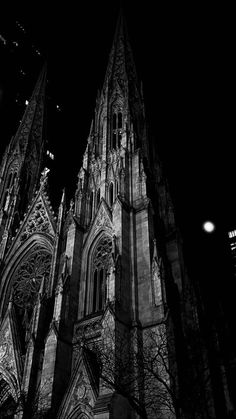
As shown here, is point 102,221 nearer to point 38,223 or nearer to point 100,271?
point 100,271

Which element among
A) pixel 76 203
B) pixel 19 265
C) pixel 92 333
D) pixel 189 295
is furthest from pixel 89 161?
pixel 92 333

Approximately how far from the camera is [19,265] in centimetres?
2894

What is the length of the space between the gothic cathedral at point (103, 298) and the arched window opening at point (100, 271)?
0.24 feet

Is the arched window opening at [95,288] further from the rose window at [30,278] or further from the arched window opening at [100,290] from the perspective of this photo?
the rose window at [30,278]

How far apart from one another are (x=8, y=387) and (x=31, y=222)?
1326 centimetres

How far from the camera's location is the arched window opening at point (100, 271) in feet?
71.2

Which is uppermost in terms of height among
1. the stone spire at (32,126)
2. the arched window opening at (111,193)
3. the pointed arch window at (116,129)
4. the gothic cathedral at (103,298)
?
the stone spire at (32,126)

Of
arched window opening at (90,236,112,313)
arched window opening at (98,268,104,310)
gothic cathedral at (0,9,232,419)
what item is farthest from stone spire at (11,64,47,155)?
arched window opening at (98,268,104,310)

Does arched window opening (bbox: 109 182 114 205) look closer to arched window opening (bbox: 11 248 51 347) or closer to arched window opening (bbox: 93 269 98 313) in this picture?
arched window opening (bbox: 93 269 98 313)

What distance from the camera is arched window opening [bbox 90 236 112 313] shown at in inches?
854

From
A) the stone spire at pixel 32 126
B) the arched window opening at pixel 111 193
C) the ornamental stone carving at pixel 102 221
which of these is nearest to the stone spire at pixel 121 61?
the stone spire at pixel 32 126

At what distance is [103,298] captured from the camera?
21375 mm

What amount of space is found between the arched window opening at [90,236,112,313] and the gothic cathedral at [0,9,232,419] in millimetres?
72

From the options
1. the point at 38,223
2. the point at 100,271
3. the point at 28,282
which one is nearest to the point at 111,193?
the point at 100,271
